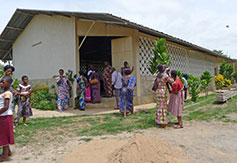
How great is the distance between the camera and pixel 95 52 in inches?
472

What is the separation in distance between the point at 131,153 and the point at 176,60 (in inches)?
362

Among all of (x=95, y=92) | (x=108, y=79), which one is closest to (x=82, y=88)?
(x=95, y=92)

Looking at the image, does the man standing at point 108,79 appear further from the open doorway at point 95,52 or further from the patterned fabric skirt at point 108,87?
the open doorway at point 95,52

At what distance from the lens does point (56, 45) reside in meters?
8.22

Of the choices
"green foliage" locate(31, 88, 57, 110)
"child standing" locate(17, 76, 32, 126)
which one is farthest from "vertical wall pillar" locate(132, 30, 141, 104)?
"child standing" locate(17, 76, 32, 126)

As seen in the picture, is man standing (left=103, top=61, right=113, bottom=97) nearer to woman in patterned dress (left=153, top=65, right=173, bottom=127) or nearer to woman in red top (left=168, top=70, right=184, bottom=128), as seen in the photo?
woman in patterned dress (left=153, top=65, right=173, bottom=127)

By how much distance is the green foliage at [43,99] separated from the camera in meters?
7.24

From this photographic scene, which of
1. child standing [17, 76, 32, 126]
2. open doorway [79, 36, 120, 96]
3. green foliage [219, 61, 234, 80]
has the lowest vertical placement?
child standing [17, 76, 32, 126]

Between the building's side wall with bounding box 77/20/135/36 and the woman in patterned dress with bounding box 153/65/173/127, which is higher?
the building's side wall with bounding box 77/20/135/36

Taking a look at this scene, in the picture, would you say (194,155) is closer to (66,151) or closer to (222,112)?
(66,151)

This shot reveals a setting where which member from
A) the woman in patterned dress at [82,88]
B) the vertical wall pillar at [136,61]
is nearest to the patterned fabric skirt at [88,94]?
the woman in patterned dress at [82,88]

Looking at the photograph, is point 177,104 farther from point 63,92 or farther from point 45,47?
point 45,47

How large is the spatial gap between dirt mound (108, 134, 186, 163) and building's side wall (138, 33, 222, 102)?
5368 millimetres

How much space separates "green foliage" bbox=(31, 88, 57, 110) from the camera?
7.24 metres
